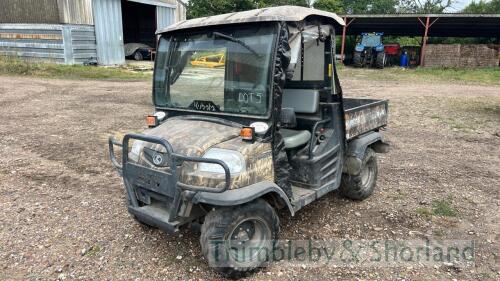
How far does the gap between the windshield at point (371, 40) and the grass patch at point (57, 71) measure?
1382 cm

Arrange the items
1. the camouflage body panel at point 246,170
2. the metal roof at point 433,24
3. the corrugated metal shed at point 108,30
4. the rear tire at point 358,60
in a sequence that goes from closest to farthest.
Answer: the camouflage body panel at point 246,170 < the corrugated metal shed at point 108,30 < the metal roof at point 433,24 < the rear tire at point 358,60

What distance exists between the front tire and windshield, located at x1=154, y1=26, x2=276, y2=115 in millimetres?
843

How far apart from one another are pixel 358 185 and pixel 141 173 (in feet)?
8.41

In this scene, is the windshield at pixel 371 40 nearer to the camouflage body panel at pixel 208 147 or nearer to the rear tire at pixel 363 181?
the rear tire at pixel 363 181

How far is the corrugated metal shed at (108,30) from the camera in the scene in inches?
743

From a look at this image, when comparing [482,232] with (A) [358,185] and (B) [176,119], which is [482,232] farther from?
(B) [176,119]

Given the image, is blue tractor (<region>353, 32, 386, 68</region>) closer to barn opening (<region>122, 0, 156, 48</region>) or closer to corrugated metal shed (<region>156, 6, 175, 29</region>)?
corrugated metal shed (<region>156, 6, 175, 29</region>)

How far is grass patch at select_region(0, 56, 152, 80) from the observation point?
1620 centimetres

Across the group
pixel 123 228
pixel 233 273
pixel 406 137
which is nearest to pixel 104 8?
pixel 406 137

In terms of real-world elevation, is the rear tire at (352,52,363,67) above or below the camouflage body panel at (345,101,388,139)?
above

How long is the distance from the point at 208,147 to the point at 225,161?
20cm

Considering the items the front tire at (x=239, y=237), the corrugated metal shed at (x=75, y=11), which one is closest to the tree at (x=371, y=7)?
the corrugated metal shed at (x=75, y=11)

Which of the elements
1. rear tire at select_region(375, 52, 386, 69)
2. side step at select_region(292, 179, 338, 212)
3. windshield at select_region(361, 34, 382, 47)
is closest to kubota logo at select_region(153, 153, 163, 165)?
side step at select_region(292, 179, 338, 212)

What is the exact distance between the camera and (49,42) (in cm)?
1794
